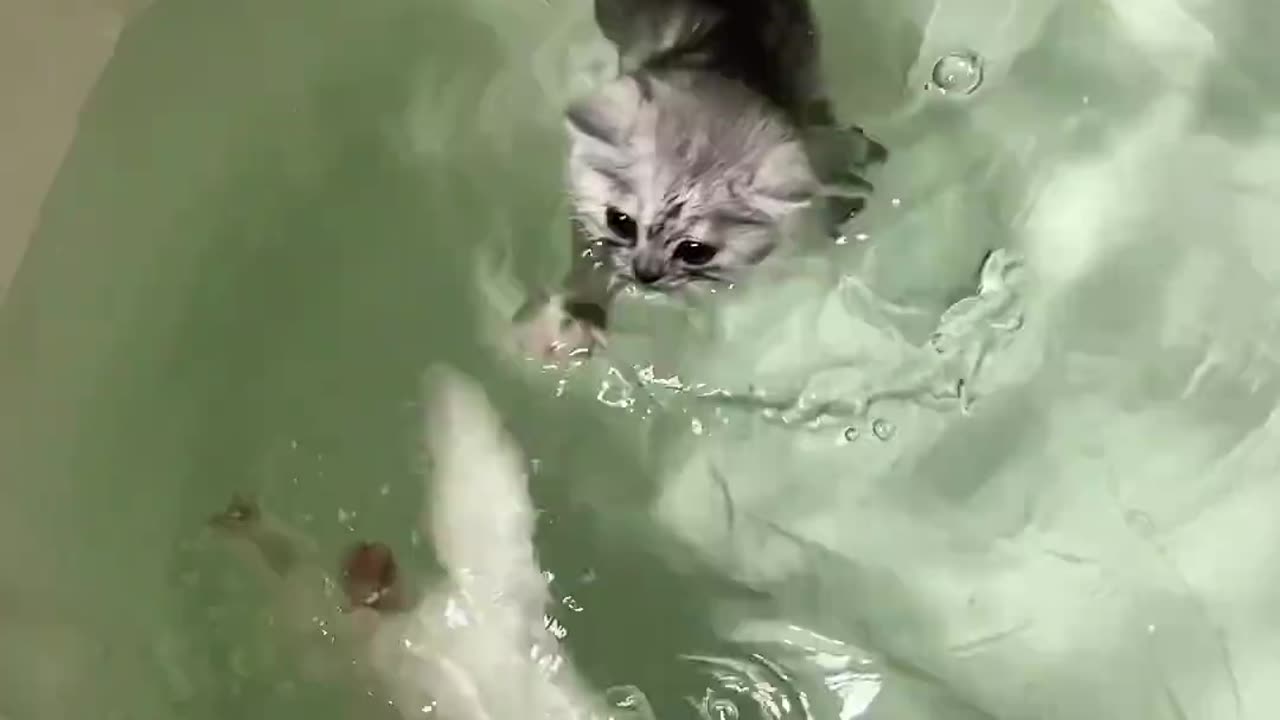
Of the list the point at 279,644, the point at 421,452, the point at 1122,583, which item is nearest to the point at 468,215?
the point at 421,452

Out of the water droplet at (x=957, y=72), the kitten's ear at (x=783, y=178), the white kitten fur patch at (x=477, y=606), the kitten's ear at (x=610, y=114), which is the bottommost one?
the white kitten fur patch at (x=477, y=606)

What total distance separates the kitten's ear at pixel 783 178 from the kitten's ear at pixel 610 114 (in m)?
0.12

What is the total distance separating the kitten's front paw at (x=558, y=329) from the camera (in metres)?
1.37

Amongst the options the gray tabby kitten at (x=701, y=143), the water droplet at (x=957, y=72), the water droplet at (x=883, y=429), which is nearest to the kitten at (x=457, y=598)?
the gray tabby kitten at (x=701, y=143)

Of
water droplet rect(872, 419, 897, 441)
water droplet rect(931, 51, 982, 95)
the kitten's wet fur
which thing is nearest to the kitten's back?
the kitten's wet fur

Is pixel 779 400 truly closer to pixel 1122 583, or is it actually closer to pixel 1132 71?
pixel 1122 583

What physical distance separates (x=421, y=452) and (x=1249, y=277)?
3.03 feet

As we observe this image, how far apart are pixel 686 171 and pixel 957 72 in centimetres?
46

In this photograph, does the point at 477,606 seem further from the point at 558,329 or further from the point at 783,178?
the point at 783,178

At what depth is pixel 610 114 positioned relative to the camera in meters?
1.14

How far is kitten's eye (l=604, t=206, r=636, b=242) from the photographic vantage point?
1141mm

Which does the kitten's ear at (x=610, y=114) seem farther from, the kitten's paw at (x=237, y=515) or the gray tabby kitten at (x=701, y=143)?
the kitten's paw at (x=237, y=515)

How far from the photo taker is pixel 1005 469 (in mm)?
1411

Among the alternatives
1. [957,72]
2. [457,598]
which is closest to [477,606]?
[457,598]
